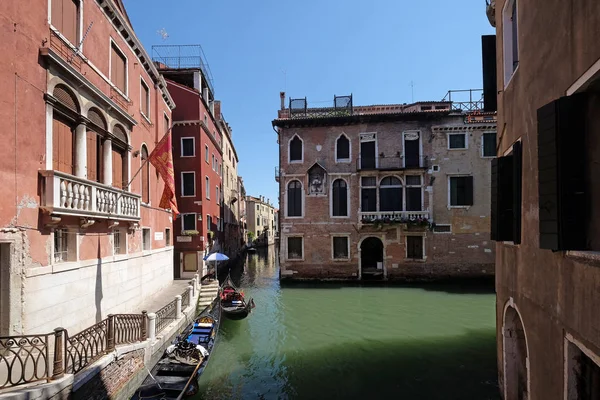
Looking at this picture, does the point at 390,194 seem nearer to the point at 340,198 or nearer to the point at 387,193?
the point at 387,193

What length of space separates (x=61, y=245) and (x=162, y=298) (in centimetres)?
599

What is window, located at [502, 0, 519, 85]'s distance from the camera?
5750 mm

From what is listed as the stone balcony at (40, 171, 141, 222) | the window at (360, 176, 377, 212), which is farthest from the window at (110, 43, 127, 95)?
the window at (360, 176, 377, 212)

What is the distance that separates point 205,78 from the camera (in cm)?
2292

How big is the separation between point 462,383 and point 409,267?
491 inches

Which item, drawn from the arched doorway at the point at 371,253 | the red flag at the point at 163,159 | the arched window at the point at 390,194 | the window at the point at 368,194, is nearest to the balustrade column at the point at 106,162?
→ the red flag at the point at 163,159

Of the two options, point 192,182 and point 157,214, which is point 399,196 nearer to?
point 192,182

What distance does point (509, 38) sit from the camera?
19.5 ft

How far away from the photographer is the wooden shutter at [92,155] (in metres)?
8.49

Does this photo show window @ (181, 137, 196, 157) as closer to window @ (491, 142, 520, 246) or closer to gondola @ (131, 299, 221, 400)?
gondola @ (131, 299, 221, 400)

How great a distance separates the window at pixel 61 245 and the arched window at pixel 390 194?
16.0m

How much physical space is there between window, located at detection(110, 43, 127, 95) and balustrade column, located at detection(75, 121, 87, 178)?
2464 mm

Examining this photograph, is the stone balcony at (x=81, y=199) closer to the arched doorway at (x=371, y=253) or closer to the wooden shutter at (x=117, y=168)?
Result: the wooden shutter at (x=117, y=168)

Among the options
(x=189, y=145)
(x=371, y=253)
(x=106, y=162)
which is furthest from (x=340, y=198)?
(x=106, y=162)
